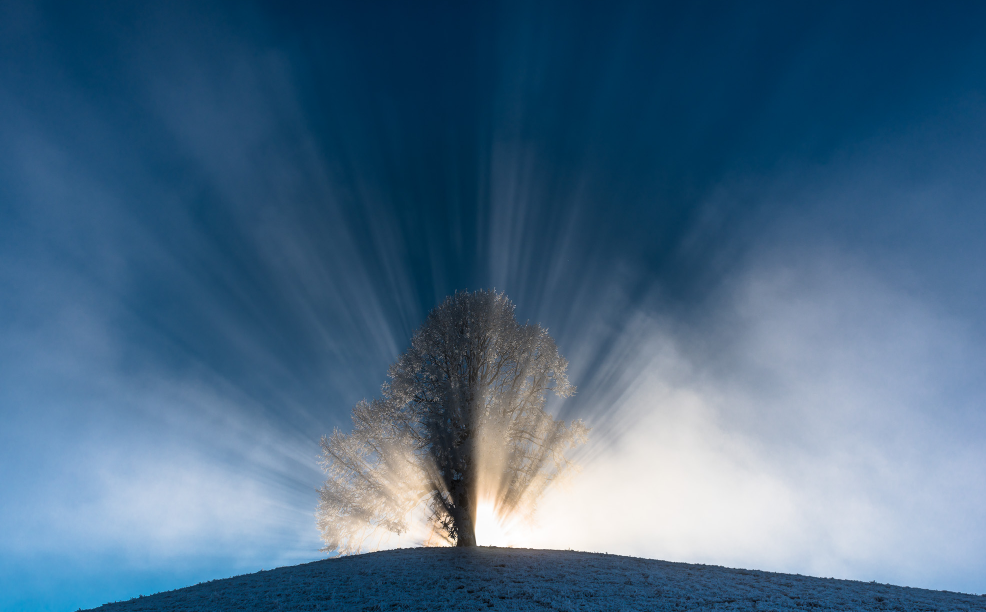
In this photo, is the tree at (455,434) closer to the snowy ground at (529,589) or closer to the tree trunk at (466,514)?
the tree trunk at (466,514)

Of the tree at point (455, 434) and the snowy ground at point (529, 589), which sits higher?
the tree at point (455, 434)

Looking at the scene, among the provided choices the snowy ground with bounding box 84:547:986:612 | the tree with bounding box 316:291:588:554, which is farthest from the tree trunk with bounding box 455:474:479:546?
the snowy ground with bounding box 84:547:986:612

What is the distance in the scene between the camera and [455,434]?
57.7 feet

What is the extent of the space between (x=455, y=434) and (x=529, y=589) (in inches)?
294

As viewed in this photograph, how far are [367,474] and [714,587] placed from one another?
13.6 m

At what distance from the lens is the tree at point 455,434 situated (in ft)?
57.6

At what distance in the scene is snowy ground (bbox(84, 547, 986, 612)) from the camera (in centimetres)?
978

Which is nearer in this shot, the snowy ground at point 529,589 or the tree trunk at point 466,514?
the snowy ground at point 529,589

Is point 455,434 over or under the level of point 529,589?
over

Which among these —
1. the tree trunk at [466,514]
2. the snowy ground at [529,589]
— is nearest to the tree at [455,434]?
the tree trunk at [466,514]

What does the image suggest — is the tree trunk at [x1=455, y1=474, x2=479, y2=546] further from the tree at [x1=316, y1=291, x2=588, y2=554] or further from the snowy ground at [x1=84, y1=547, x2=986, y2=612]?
the snowy ground at [x1=84, y1=547, x2=986, y2=612]

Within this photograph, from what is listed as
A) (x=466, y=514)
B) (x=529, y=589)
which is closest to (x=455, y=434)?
(x=466, y=514)

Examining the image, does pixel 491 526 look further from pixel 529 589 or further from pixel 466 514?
pixel 529 589

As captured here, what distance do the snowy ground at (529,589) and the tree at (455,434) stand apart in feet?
11.6
